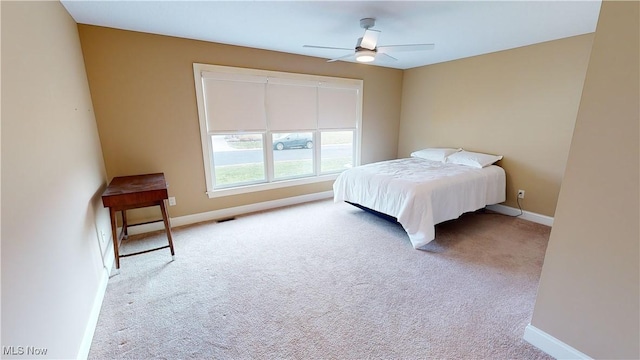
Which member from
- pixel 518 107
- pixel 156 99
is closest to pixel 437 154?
pixel 518 107

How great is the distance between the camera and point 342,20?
2482mm

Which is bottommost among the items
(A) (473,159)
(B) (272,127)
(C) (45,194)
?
(A) (473,159)

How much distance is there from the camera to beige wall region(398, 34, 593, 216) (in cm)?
306

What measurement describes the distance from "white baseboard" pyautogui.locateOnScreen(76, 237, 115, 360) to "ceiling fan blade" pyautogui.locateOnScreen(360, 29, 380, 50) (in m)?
3.06

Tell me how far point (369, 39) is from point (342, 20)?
1.02ft

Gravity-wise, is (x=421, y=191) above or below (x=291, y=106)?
below

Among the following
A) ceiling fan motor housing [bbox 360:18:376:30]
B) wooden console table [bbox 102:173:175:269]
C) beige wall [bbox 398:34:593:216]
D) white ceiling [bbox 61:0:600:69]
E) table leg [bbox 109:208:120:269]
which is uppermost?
white ceiling [bbox 61:0:600:69]

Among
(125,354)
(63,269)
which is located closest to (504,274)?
(125,354)

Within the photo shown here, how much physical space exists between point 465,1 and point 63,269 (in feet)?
10.9

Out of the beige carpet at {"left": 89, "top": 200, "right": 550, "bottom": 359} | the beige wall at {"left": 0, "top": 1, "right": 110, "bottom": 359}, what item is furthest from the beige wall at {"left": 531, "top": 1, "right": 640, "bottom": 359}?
the beige wall at {"left": 0, "top": 1, "right": 110, "bottom": 359}

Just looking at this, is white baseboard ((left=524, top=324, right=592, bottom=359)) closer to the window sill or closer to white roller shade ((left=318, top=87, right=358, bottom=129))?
the window sill

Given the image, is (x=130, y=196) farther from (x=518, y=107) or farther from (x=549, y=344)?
(x=518, y=107)

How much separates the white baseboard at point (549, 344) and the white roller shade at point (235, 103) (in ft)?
11.1

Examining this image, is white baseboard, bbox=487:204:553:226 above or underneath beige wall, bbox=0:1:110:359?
underneath
